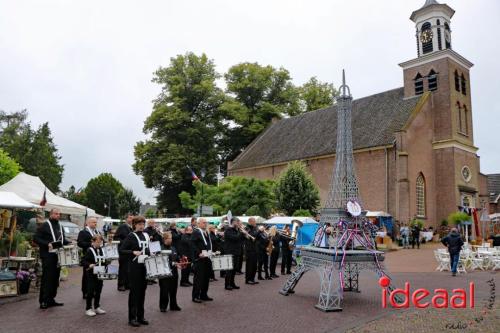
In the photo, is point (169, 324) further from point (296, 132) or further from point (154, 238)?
point (296, 132)

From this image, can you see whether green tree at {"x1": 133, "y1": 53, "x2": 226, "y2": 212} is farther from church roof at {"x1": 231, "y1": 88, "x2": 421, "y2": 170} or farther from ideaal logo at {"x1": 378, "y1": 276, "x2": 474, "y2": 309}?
ideaal logo at {"x1": 378, "y1": 276, "x2": 474, "y2": 309}

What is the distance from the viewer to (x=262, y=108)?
4822cm

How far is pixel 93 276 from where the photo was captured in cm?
839

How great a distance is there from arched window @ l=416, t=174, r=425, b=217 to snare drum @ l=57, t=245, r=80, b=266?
27.6 meters

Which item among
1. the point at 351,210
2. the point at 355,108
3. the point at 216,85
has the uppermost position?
the point at 216,85

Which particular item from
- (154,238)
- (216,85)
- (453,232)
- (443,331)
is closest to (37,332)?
(154,238)

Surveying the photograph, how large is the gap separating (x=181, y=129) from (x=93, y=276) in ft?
115

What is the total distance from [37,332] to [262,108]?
42400 millimetres

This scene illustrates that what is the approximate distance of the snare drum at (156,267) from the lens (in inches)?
300

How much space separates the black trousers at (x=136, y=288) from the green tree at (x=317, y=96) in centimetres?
4484

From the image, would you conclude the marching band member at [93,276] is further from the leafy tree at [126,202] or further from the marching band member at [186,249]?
the leafy tree at [126,202]

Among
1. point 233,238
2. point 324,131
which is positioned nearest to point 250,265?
point 233,238

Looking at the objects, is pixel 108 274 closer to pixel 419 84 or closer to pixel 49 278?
pixel 49 278

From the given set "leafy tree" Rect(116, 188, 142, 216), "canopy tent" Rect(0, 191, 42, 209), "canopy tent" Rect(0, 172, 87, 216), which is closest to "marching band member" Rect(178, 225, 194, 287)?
"canopy tent" Rect(0, 191, 42, 209)
